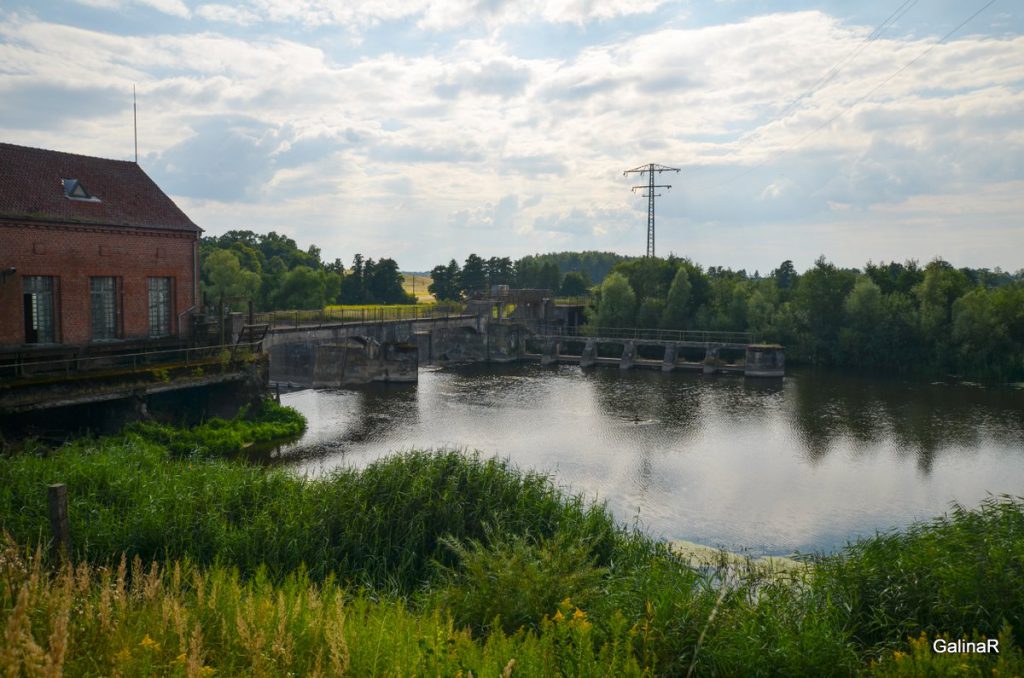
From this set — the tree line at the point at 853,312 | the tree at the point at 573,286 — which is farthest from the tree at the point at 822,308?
the tree at the point at 573,286

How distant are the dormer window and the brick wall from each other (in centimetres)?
120

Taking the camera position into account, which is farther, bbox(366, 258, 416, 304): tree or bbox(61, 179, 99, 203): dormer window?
bbox(366, 258, 416, 304): tree

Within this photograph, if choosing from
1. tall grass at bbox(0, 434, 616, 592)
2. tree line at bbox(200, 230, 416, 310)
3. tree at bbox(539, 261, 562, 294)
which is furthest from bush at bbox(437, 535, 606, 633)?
tree at bbox(539, 261, 562, 294)

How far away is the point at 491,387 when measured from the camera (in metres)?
42.2

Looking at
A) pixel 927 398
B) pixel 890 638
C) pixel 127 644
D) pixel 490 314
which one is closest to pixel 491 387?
pixel 490 314

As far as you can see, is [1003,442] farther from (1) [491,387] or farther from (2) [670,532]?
(1) [491,387]

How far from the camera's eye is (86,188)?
1019 inches

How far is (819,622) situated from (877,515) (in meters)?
11.4

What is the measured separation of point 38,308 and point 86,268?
6.54 feet

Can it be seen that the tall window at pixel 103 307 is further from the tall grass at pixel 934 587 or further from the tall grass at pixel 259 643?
the tall grass at pixel 934 587

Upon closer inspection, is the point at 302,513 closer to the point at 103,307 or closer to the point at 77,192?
the point at 103,307

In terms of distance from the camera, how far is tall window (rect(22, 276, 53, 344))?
76.9 ft

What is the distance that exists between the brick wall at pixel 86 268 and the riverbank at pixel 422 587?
850 cm

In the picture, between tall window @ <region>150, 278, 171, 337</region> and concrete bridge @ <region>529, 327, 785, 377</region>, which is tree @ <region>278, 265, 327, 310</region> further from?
tall window @ <region>150, 278, 171, 337</region>
